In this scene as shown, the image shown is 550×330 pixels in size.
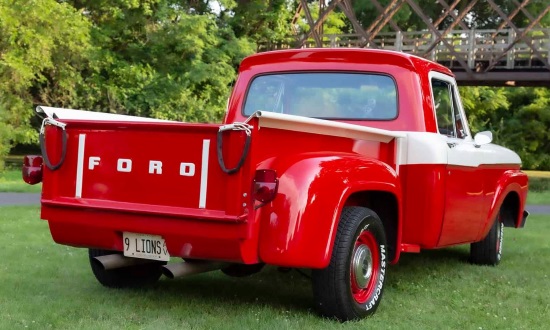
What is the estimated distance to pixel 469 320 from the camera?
528 cm

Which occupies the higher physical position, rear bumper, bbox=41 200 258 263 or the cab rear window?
the cab rear window

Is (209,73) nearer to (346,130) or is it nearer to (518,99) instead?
(346,130)

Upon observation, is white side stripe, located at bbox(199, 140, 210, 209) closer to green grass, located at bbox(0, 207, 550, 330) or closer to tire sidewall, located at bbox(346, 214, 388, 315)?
green grass, located at bbox(0, 207, 550, 330)

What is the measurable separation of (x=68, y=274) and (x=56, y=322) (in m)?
1.87

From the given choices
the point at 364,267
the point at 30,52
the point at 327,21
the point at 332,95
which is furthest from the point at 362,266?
the point at 327,21

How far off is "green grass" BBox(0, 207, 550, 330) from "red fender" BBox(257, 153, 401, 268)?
22.9 inches

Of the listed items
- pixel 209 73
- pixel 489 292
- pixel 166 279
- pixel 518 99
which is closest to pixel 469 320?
pixel 489 292

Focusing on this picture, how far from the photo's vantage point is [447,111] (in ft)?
21.9

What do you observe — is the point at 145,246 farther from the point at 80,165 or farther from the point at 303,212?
the point at 303,212

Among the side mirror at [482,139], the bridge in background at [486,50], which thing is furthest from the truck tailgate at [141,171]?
the bridge in background at [486,50]

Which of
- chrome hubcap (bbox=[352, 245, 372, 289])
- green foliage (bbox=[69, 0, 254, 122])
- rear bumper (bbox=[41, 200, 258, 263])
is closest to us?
rear bumper (bbox=[41, 200, 258, 263])

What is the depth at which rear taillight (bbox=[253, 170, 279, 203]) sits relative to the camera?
14.2 ft

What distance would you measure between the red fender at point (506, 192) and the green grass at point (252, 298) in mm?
481

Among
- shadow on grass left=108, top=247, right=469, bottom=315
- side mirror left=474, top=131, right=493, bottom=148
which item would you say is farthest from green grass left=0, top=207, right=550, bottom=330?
side mirror left=474, top=131, right=493, bottom=148
